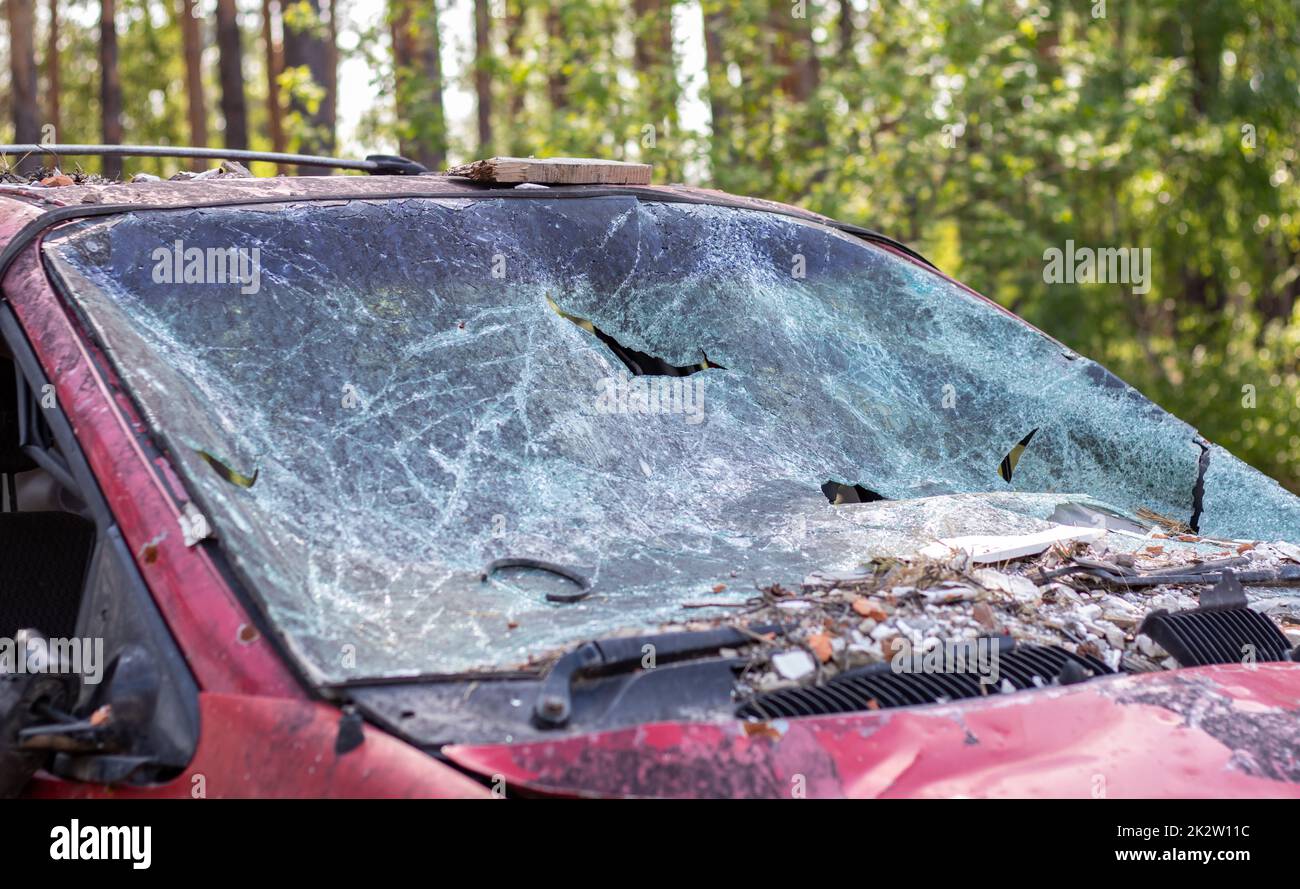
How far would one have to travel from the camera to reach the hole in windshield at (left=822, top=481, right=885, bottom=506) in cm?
281

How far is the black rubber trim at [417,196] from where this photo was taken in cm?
241

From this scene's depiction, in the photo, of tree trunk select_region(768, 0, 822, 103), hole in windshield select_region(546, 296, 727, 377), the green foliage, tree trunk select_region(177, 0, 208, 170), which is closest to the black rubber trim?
hole in windshield select_region(546, 296, 727, 377)

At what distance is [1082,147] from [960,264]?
1.26 meters

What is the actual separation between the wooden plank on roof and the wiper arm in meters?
1.44

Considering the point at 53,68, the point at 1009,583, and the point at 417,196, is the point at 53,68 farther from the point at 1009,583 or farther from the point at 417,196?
the point at 1009,583

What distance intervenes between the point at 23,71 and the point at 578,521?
611 inches

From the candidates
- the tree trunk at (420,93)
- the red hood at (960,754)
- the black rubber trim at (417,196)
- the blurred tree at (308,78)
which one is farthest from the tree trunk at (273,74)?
the red hood at (960,754)

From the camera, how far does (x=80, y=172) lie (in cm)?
353

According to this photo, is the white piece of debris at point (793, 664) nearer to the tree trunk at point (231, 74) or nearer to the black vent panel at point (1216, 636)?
the black vent panel at point (1216, 636)

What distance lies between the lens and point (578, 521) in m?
2.35

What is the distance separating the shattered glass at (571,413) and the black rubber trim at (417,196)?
3 cm

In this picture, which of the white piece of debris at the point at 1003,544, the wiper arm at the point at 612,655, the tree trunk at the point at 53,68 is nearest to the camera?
the wiper arm at the point at 612,655
